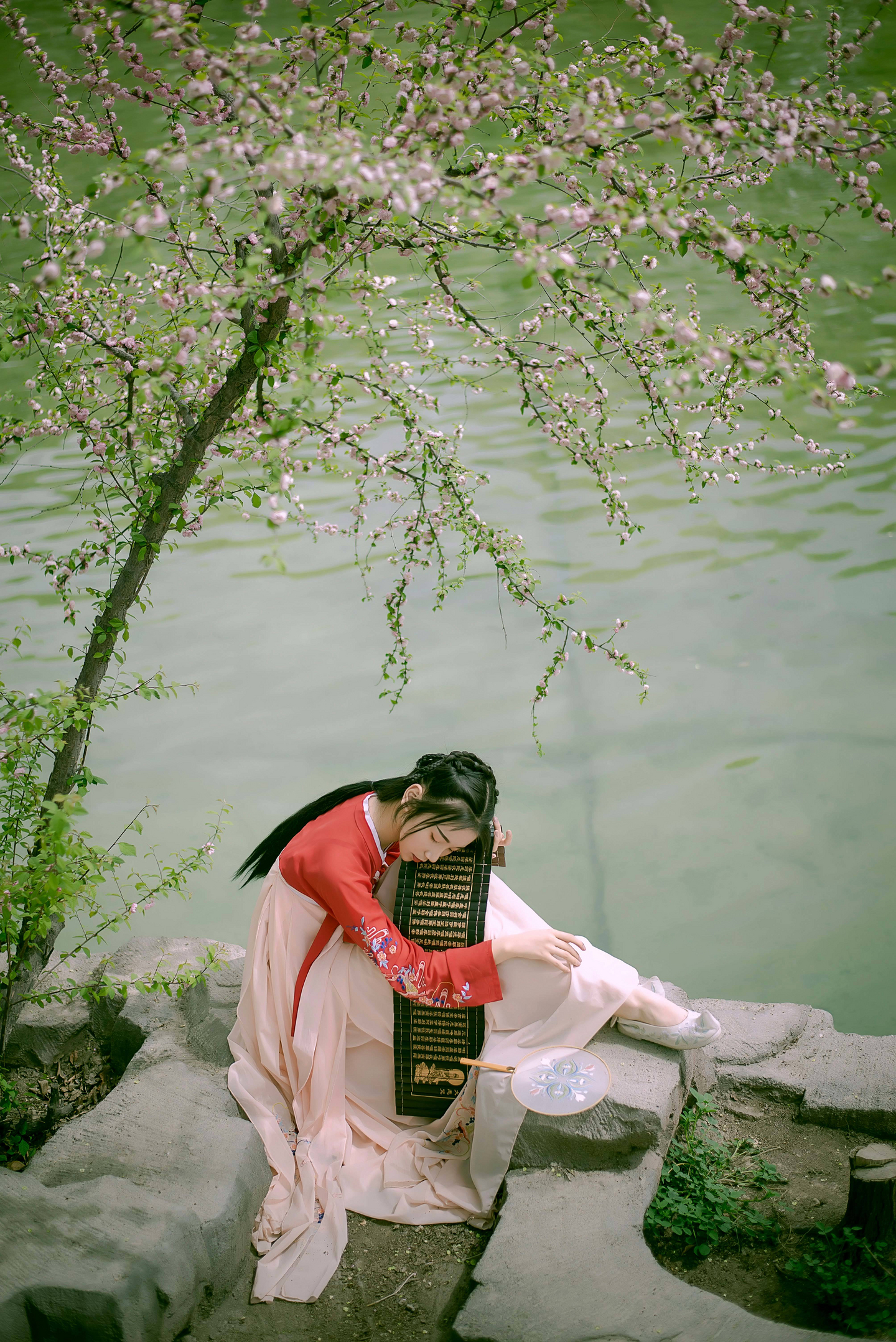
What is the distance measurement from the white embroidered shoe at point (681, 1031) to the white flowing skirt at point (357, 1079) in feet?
0.30

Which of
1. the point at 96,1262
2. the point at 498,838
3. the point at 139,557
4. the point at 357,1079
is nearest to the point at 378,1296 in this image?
the point at 357,1079

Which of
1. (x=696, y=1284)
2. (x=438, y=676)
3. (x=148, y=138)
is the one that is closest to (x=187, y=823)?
(x=438, y=676)

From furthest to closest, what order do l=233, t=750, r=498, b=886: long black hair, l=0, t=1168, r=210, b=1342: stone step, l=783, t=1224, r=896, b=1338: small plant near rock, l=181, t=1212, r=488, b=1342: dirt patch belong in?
l=233, t=750, r=498, b=886: long black hair
l=181, t=1212, r=488, b=1342: dirt patch
l=783, t=1224, r=896, b=1338: small plant near rock
l=0, t=1168, r=210, b=1342: stone step

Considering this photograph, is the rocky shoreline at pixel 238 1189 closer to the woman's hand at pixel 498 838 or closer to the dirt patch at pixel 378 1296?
the dirt patch at pixel 378 1296

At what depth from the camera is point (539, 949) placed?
2.08m

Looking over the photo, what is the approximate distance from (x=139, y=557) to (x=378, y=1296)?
5.07 feet

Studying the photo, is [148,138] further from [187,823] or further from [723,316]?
[187,823]

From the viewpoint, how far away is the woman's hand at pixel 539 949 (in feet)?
6.81

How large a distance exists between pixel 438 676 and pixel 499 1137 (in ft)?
9.70

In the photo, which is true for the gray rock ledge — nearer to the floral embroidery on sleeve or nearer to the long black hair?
the floral embroidery on sleeve

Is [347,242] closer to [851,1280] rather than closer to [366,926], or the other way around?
[366,926]

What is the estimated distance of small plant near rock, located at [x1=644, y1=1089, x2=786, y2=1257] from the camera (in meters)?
2.00

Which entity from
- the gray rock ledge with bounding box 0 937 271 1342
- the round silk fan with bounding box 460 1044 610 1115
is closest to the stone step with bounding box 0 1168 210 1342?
the gray rock ledge with bounding box 0 937 271 1342

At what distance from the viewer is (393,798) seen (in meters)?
2.23
